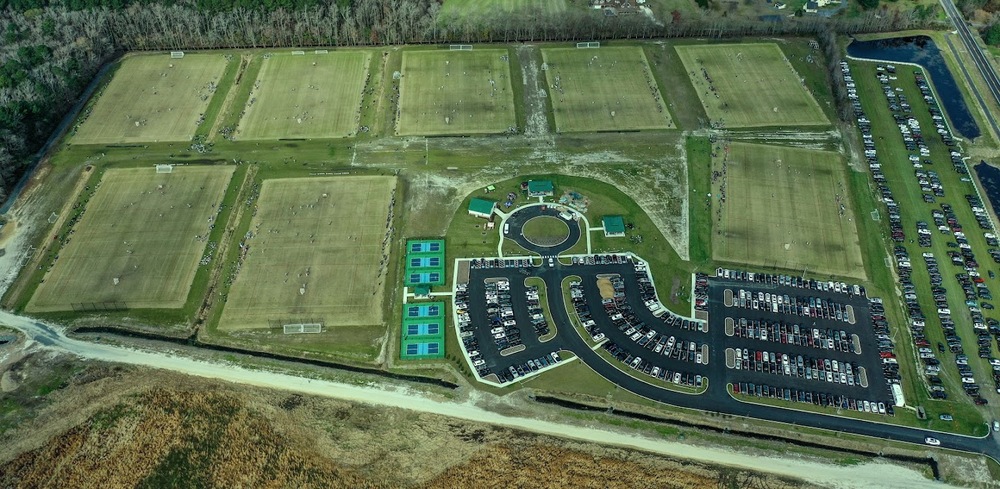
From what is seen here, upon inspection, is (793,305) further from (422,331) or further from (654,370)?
(422,331)

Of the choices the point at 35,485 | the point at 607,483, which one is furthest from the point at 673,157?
the point at 35,485

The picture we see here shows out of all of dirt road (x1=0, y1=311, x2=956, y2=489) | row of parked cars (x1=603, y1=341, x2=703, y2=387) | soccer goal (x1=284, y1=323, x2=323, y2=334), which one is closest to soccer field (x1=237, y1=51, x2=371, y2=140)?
soccer goal (x1=284, y1=323, x2=323, y2=334)

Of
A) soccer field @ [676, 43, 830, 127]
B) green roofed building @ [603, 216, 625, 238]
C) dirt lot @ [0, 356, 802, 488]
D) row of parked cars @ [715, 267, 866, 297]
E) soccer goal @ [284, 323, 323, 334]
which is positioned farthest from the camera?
soccer field @ [676, 43, 830, 127]

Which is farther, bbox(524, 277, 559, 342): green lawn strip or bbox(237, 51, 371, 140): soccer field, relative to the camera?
bbox(237, 51, 371, 140): soccer field

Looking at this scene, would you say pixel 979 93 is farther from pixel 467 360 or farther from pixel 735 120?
pixel 467 360

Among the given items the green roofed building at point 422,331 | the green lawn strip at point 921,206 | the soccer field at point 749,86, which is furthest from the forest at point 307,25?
the green roofed building at point 422,331

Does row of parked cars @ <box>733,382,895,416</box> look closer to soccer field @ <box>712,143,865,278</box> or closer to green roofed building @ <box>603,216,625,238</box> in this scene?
soccer field @ <box>712,143,865,278</box>
